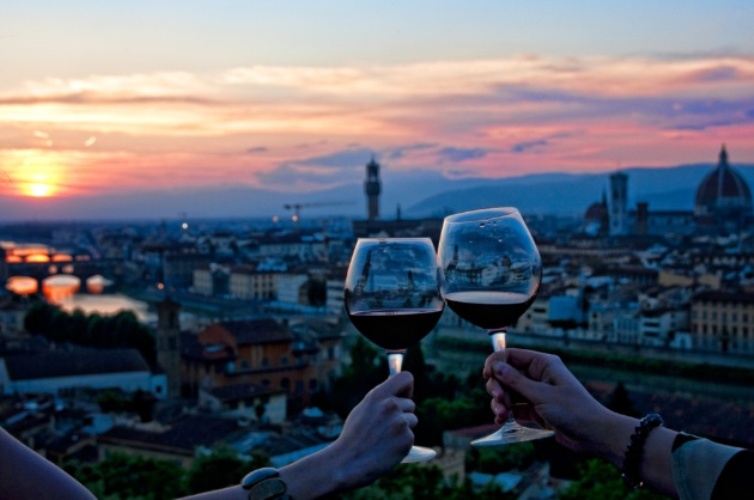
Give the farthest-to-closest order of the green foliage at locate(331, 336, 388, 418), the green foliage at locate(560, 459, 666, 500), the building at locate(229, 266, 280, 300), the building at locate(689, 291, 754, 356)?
the building at locate(229, 266, 280, 300) < the building at locate(689, 291, 754, 356) < the green foliage at locate(331, 336, 388, 418) < the green foliage at locate(560, 459, 666, 500)

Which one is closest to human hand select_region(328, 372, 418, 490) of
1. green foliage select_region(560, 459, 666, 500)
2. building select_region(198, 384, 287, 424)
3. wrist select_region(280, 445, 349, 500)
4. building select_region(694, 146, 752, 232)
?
wrist select_region(280, 445, 349, 500)

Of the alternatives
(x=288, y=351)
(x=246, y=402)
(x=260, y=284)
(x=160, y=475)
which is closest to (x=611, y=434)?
(x=160, y=475)

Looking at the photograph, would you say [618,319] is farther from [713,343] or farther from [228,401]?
[228,401]

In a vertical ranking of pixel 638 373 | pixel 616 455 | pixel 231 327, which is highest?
pixel 616 455

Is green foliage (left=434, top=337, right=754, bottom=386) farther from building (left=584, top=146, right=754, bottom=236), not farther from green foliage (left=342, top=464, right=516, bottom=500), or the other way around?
building (left=584, top=146, right=754, bottom=236)

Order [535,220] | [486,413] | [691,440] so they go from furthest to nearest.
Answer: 1. [535,220]
2. [486,413]
3. [691,440]

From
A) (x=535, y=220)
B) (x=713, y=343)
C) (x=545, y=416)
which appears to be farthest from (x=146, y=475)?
(x=535, y=220)
